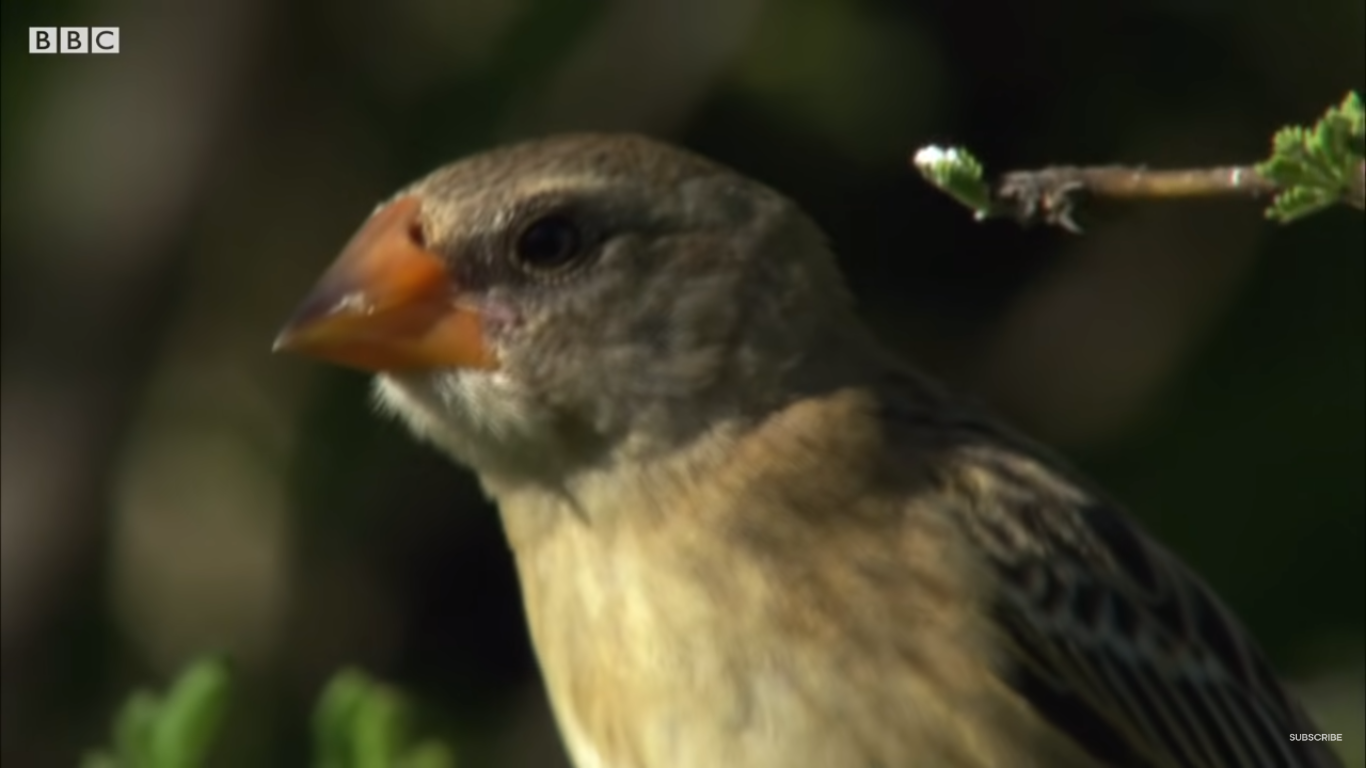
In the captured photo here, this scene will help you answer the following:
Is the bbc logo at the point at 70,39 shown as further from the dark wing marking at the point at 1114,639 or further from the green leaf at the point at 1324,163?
the green leaf at the point at 1324,163

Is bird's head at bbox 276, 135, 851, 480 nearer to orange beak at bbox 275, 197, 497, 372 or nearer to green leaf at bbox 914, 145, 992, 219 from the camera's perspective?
orange beak at bbox 275, 197, 497, 372

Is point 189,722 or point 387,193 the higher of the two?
point 387,193

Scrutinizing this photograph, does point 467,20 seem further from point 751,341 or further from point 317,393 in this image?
point 751,341

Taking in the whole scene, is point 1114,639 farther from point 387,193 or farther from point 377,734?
point 387,193

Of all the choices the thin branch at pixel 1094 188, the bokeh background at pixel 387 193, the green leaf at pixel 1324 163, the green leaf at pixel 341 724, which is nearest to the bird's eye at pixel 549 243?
the green leaf at pixel 341 724

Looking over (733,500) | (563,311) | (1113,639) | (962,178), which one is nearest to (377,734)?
(733,500)

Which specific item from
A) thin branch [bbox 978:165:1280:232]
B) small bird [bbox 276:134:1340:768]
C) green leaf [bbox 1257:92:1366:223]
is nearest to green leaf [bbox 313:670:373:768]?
small bird [bbox 276:134:1340:768]
